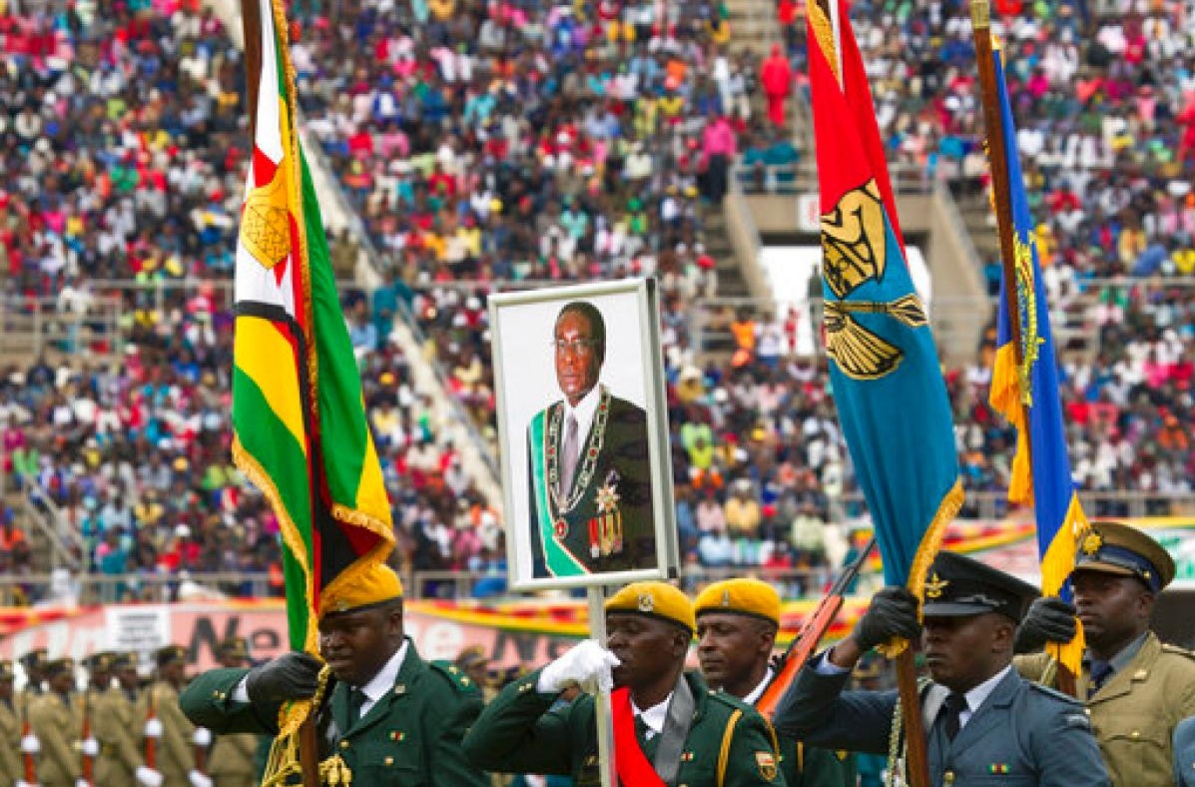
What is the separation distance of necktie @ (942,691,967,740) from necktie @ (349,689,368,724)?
1.79 meters

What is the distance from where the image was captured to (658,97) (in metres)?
37.1

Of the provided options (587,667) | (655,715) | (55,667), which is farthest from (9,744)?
(587,667)

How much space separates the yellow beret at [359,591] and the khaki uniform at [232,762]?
38.7ft

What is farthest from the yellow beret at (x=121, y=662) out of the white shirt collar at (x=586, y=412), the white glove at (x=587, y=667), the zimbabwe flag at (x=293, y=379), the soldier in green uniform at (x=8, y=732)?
the white glove at (x=587, y=667)

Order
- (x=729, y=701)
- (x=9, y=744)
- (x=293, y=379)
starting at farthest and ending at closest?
(x=9, y=744)
(x=293, y=379)
(x=729, y=701)

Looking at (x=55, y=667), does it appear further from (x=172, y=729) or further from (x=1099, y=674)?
(x=1099, y=674)

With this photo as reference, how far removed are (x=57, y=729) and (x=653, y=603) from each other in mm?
12499

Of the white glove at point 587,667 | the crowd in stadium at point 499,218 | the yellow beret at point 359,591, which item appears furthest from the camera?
the crowd in stadium at point 499,218

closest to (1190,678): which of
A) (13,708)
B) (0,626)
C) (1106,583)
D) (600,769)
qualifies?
(1106,583)

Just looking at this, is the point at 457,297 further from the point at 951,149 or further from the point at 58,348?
the point at 951,149

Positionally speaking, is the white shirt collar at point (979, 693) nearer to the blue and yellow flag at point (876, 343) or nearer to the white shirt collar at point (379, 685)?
the blue and yellow flag at point (876, 343)

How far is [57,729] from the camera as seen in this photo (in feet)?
68.9

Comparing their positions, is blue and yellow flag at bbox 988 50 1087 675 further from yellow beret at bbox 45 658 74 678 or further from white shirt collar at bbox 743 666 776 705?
yellow beret at bbox 45 658 74 678

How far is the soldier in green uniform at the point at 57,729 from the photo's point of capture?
2095 centimetres
